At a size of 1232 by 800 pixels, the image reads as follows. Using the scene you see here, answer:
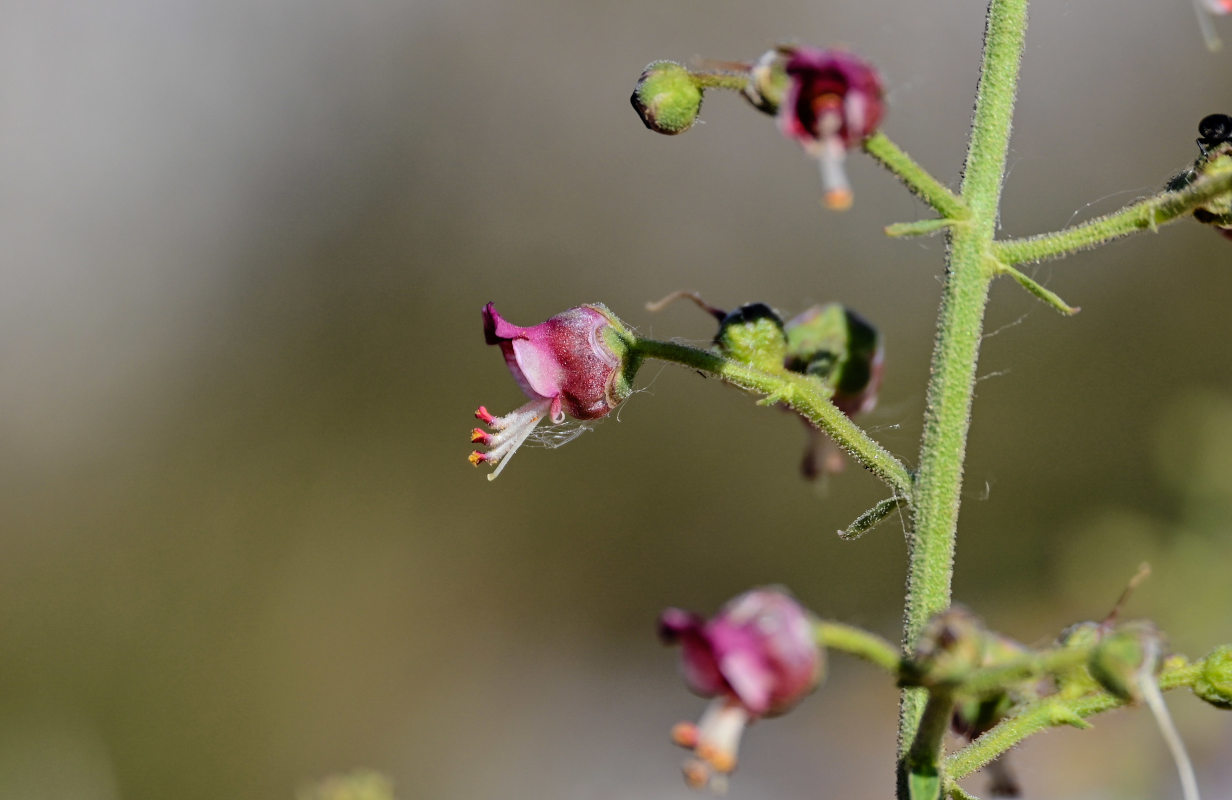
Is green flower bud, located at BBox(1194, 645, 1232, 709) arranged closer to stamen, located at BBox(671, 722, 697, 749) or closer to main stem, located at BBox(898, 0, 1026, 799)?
main stem, located at BBox(898, 0, 1026, 799)

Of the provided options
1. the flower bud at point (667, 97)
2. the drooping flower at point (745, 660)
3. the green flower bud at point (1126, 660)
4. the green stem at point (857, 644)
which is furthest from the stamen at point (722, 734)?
the flower bud at point (667, 97)

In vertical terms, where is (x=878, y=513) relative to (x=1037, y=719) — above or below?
above

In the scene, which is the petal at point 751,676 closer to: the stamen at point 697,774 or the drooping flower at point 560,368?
the stamen at point 697,774

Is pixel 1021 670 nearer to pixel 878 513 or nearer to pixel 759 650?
pixel 759 650

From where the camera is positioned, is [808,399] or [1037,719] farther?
[808,399]

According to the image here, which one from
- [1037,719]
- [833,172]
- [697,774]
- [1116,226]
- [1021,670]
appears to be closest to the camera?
[1021,670]

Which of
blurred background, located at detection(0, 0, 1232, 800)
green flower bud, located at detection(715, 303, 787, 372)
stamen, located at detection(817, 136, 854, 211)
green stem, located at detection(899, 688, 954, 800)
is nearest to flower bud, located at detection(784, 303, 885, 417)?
green flower bud, located at detection(715, 303, 787, 372)

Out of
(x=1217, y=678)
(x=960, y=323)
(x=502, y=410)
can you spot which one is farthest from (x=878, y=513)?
(x=502, y=410)
